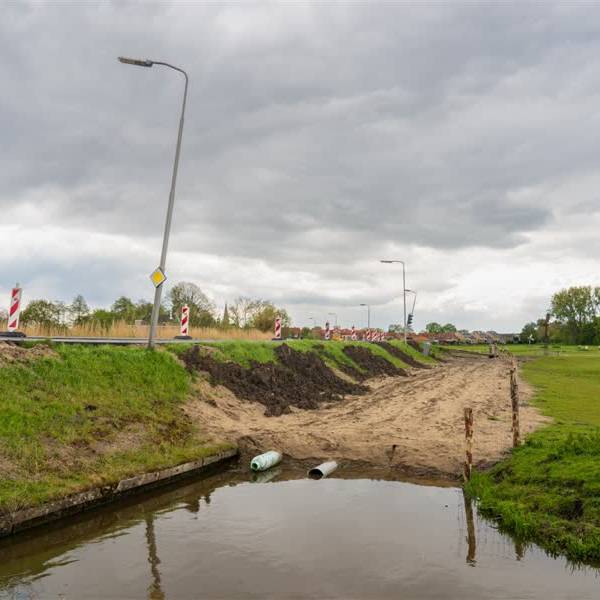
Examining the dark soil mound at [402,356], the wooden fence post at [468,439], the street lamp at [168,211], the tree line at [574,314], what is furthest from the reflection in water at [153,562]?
the tree line at [574,314]

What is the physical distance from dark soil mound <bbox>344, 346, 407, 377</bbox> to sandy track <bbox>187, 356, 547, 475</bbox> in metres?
12.3

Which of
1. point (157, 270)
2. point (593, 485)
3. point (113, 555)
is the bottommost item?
point (113, 555)

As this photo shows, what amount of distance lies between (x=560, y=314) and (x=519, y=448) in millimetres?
142557

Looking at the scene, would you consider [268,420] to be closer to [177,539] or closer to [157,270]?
[157,270]

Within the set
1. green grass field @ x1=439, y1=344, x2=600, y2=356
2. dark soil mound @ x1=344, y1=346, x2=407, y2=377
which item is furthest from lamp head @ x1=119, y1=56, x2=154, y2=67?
green grass field @ x1=439, y1=344, x2=600, y2=356

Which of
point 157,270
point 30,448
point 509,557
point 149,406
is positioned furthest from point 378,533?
point 157,270

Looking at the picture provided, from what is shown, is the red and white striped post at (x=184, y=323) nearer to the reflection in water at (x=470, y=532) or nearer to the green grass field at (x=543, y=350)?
the reflection in water at (x=470, y=532)

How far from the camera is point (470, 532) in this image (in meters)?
8.64

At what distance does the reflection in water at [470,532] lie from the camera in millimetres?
7621

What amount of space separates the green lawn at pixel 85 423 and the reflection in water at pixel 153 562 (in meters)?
1.54

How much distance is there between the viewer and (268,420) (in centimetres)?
1788

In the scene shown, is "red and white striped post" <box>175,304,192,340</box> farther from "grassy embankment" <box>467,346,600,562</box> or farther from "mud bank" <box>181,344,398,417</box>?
"grassy embankment" <box>467,346,600,562</box>

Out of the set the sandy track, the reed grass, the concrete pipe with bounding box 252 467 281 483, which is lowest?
the concrete pipe with bounding box 252 467 281 483

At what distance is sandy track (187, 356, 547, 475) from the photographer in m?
13.2
